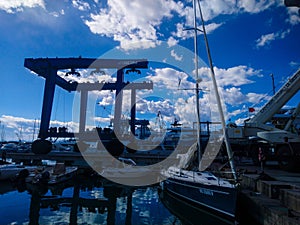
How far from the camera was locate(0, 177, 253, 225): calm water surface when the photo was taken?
9445 mm

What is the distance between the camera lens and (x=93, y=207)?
11.6 metres

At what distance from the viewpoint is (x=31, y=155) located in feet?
80.6

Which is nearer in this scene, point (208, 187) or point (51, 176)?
point (208, 187)

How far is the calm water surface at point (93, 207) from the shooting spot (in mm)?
9445

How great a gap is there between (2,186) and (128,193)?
372 inches

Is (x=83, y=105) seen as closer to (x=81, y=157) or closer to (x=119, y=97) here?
(x=119, y=97)

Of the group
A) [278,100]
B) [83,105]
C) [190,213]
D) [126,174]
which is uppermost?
[83,105]

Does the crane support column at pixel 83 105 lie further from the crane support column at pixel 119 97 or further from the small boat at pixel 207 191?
the small boat at pixel 207 191

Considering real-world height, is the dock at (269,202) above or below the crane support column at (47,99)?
below

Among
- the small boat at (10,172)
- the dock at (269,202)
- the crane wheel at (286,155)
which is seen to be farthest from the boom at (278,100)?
the small boat at (10,172)

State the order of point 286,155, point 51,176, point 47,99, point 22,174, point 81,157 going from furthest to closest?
point 47,99
point 81,157
point 51,176
point 22,174
point 286,155

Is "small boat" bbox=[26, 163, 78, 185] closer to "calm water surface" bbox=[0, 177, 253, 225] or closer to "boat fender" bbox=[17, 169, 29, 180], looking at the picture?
"boat fender" bbox=[17, 169, 29, 180]

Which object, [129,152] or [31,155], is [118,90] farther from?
[31,155]

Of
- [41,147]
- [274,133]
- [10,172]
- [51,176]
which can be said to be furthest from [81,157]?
[274,133]
